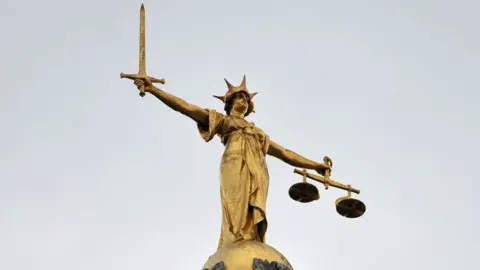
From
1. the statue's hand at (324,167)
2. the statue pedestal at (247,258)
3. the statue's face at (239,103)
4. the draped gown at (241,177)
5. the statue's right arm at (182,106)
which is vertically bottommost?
the statue pedestal at (247,258)

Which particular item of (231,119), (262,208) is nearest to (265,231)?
(262,208)

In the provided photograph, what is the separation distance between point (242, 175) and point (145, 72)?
2020 millimetres

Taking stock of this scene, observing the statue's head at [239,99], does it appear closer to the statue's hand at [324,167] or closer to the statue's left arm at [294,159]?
the statue's left arm at [294,159]

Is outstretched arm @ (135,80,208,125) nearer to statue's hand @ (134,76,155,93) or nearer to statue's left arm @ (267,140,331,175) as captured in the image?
statue's hand @ (134,76,155,93)

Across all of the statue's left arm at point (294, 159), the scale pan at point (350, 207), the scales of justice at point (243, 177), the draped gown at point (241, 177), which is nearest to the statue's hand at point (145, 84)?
the scales of justice at point (243, 177)

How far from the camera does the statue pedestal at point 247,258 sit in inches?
838

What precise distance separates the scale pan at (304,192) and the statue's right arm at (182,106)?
168cm

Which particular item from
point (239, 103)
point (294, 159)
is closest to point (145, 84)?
point (239, 103)

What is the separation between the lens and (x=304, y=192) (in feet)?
77.4

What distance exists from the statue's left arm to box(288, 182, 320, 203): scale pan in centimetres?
64

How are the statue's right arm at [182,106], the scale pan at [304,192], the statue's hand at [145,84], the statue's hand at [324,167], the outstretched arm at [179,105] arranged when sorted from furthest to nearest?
the statue's hand at [324,167], the scale pan at [304,192], the statue's right arm at [182,106], the outstretched arm at [179,105], the statue's hand at [145,84]

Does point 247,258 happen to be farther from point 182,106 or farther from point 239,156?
point 182,106

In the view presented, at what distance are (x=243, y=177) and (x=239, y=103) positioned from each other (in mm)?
1595

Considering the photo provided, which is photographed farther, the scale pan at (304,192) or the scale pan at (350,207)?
the scale pan at (350,207)
